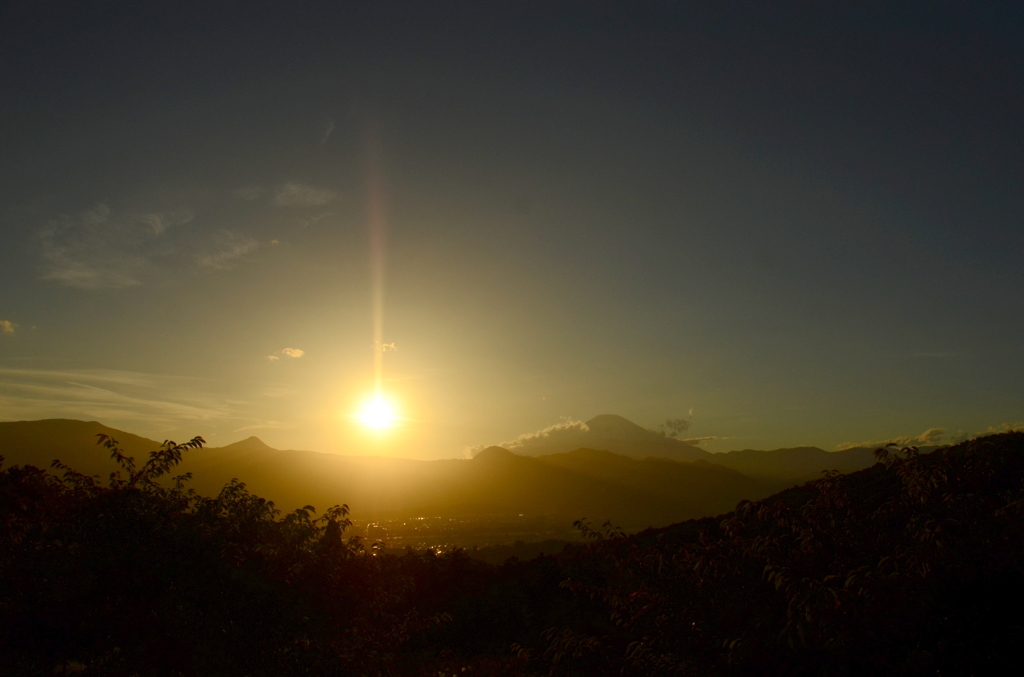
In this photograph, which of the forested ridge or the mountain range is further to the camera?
the mountain range

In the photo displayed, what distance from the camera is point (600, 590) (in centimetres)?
929

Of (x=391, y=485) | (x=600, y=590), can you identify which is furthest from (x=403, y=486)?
(x=600, y=590)

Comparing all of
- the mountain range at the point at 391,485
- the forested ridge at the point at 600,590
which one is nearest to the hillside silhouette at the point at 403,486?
the mountain range at the point at 391,485

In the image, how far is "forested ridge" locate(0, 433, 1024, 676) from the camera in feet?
20.5

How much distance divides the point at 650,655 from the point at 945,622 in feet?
11.2

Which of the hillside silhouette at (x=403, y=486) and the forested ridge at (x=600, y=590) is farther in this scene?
the hillside silhouette at (x=403, y=486)

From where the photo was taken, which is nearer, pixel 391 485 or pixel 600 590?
pixel 600 590

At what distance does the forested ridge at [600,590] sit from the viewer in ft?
20.5

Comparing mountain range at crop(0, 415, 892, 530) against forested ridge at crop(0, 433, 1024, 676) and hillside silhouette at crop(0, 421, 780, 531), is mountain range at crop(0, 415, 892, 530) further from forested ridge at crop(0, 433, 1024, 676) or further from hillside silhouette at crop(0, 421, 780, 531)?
forested ridge at crop(0, 433, 1024, 676)

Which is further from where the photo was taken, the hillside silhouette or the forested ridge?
the hillside silhouette

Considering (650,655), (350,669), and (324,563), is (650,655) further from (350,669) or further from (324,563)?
(324,563)

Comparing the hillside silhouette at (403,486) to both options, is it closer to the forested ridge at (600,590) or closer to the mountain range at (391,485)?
the mountain range at (391,485)

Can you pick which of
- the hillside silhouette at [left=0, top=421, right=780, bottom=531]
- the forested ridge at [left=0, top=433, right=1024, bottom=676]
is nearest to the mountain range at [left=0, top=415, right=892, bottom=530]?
the hillside silhouette at [left=0, top=421, right=780, bottom=531]

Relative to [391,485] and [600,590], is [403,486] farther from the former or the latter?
[600,590]
